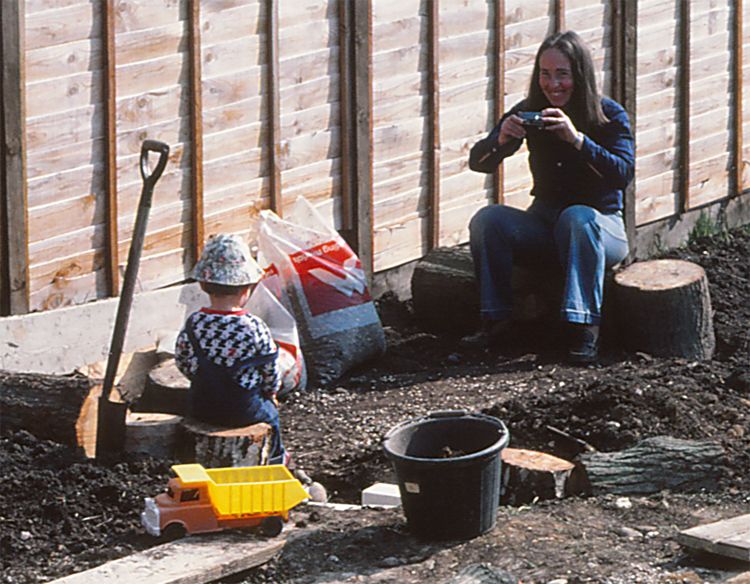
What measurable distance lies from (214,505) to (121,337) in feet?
3.46

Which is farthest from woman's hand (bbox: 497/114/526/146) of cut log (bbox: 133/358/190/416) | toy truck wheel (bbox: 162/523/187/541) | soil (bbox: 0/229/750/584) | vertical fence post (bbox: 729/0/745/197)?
vertical fence post (bbox: 729/0/745/197)

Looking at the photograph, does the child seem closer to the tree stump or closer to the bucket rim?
the bucket rim

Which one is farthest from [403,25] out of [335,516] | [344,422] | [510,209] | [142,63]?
[335,516]

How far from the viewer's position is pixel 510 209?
8.61 m

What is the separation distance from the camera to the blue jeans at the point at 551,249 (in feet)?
27.3

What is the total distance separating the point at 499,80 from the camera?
380 inches

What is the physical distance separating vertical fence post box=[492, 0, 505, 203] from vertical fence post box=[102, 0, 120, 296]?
2.75 meters

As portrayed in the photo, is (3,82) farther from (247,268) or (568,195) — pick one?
(568,195)

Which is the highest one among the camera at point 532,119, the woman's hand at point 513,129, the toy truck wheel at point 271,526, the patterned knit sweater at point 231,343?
the camera at point 532,119

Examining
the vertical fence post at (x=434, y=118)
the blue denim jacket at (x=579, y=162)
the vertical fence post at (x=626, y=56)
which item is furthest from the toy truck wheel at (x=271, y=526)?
the vertical fence post at (x=626, y=56)

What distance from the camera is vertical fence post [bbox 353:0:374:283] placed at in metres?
8.70

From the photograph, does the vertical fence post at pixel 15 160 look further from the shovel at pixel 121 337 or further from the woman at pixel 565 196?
the woman at pixel 565 196

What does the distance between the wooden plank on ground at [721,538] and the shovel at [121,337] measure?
83.9 inches

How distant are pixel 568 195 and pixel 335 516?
3.24 metres
